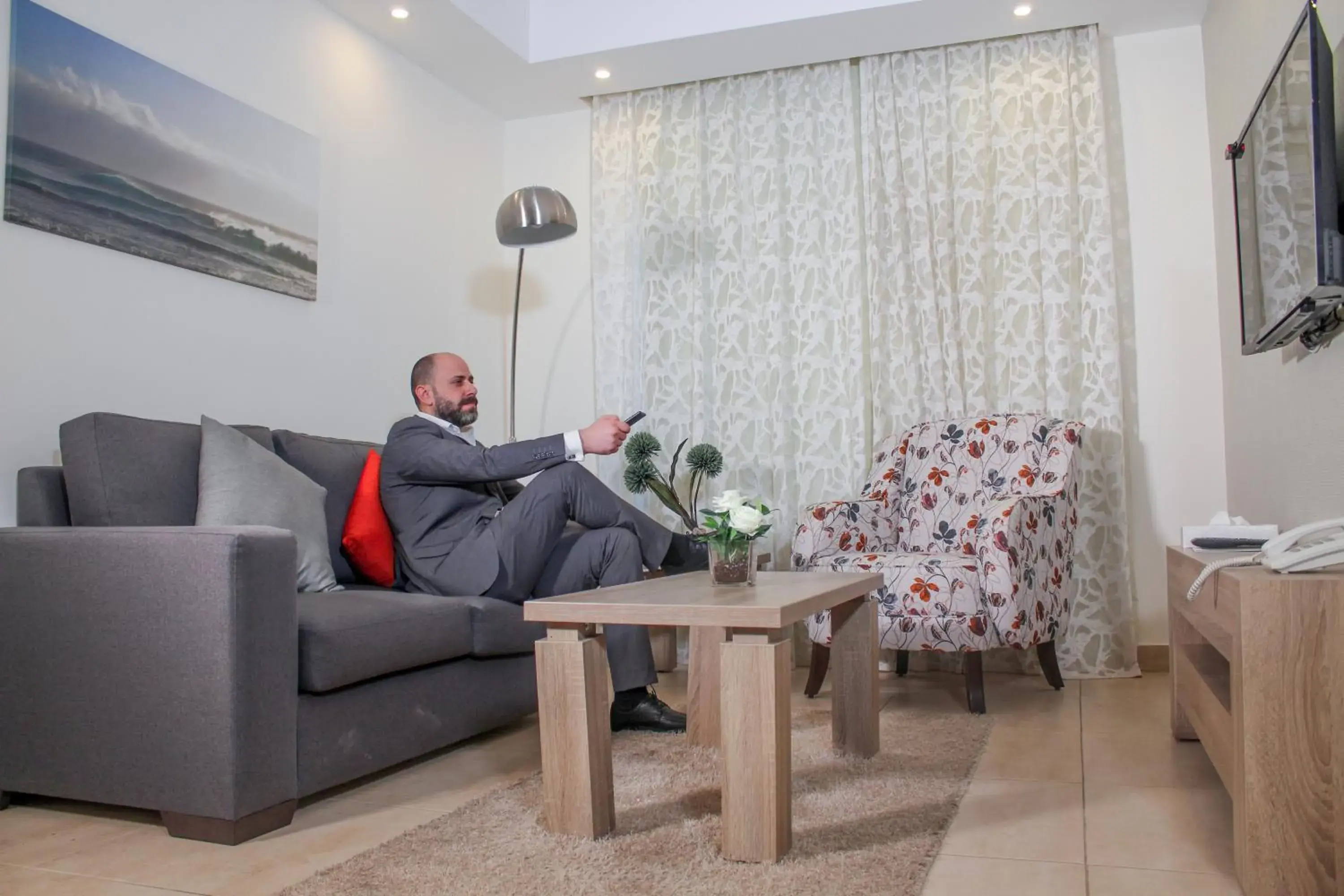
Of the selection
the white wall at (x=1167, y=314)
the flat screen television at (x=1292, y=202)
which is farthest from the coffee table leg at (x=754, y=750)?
the white wall at (x=1167, y=314)

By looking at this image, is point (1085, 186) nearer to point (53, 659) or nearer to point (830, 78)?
point (830, 78)

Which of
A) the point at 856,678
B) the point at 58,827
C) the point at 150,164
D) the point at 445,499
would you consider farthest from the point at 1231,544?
the point at 150,164

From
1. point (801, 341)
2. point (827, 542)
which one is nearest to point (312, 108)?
A: point (801, 341)

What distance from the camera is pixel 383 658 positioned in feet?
Answer: 7.55

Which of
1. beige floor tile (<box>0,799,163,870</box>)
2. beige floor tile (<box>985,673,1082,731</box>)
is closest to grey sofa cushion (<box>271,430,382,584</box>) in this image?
beige floor tile (<box>0,799,163,870</box>)

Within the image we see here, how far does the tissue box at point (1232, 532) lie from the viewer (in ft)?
8.38

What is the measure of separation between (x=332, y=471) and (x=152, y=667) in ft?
3.50

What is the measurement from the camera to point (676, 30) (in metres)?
3.91

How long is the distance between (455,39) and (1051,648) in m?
3.02

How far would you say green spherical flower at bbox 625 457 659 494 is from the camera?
13.1ft

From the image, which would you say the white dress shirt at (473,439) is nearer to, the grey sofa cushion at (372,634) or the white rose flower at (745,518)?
the grey sofa cushion at (372,634)

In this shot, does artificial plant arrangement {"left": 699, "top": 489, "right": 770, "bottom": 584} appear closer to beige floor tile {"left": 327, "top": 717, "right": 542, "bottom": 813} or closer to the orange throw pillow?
beige floor tile {"left": 327, "top": 717, "right": 542, "bottom": 813}

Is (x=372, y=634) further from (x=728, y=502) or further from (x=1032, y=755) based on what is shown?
(x=1032, y=755)

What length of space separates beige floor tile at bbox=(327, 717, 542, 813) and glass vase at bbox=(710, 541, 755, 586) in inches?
24.1
